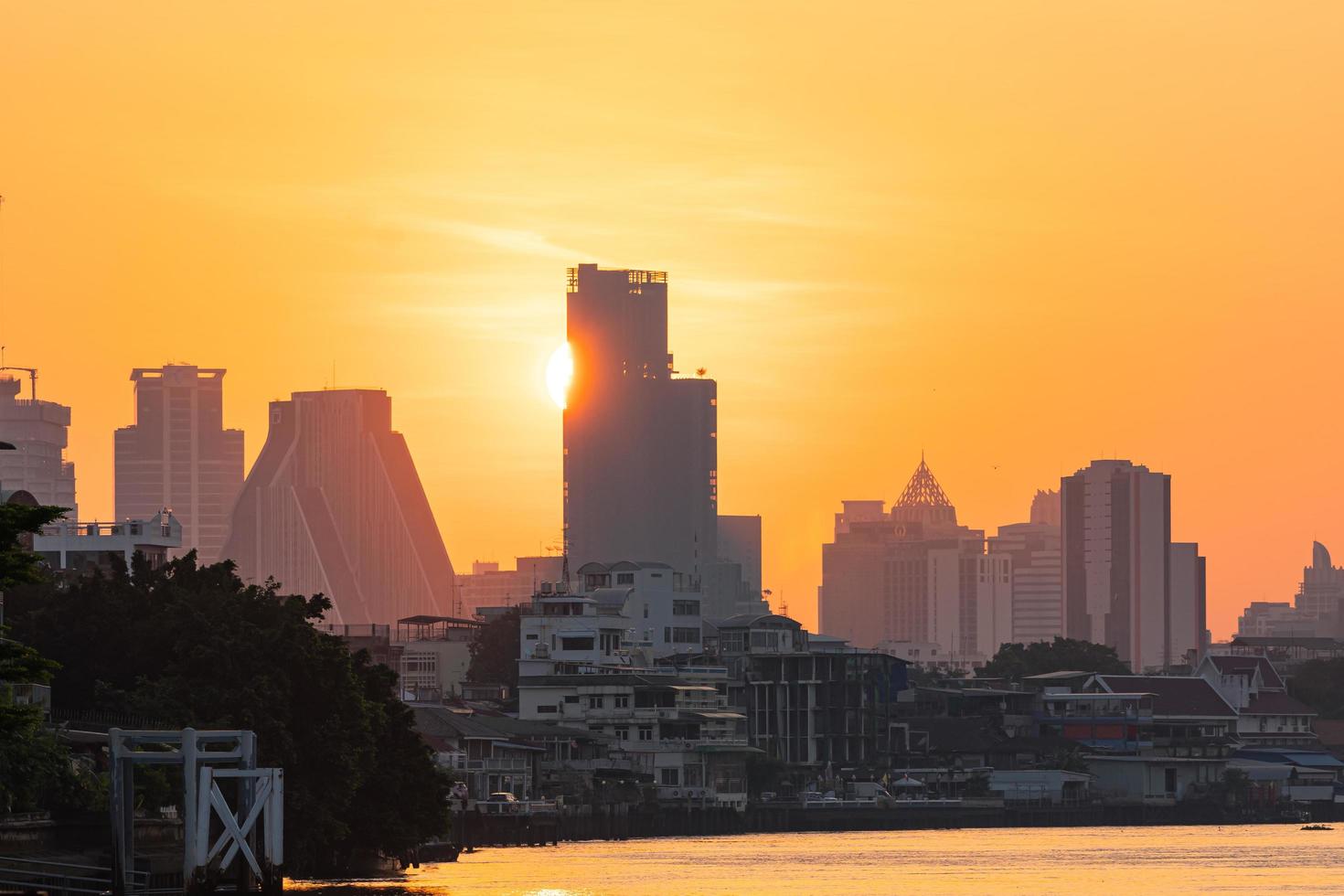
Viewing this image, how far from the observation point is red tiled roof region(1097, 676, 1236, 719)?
190m

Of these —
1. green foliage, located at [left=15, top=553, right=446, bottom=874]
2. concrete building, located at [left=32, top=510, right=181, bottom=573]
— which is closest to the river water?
green foliage, located at [left=15, top=553, right=446, bottom=874]

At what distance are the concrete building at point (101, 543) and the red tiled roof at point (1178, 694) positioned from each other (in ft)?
291

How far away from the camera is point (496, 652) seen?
186 m

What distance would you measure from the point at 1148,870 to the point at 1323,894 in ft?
50.6

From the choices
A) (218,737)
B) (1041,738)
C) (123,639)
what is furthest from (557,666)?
(218,737)

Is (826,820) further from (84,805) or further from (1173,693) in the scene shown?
(84,805)

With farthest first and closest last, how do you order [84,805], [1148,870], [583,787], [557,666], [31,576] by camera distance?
[557,666]
[583,787]
[1148,870]
[84,805]
[31,576]

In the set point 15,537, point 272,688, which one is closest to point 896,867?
point 272,688

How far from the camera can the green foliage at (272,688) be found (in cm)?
8169

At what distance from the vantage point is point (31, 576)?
155ft

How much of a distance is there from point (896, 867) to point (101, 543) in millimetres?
36690

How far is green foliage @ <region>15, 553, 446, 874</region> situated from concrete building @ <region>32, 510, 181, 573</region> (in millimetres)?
19056

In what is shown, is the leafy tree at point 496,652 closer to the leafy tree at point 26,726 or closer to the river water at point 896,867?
the river water at point 896,867

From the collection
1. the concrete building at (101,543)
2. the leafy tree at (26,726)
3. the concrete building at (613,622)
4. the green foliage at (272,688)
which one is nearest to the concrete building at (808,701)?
the concrete building at (613,622)
